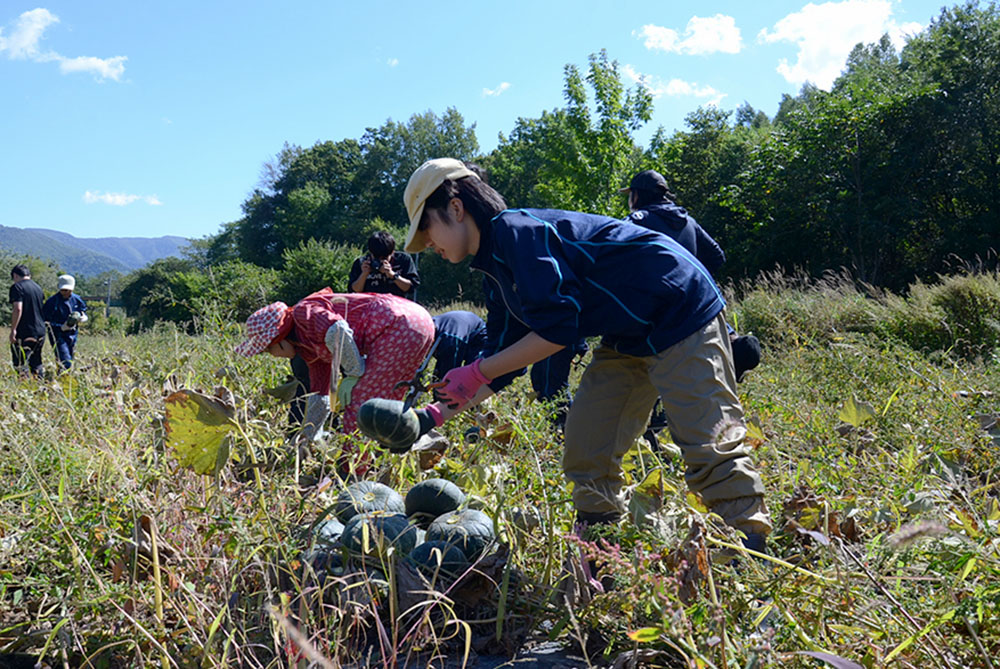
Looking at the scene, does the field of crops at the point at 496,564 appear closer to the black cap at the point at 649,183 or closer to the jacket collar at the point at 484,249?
the jacket collar at the point at 484,249

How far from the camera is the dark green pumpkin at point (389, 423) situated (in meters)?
2.08

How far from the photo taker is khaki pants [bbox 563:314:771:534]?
6.88ft

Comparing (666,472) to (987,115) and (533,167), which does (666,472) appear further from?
(533,167)

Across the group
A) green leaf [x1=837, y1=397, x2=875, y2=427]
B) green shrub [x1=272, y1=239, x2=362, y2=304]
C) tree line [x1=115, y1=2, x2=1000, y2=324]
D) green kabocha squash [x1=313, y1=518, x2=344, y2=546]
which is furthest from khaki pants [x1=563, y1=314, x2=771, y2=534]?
green shrub [x1=272, y1=239, x2=362, y2=304]

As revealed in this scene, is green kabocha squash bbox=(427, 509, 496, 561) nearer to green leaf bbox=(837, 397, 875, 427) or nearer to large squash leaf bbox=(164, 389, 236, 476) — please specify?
large squash leaf bbox=(164, 389, 236, 476)

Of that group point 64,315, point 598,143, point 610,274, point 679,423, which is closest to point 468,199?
point 610,274

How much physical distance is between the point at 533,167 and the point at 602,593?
3989cm

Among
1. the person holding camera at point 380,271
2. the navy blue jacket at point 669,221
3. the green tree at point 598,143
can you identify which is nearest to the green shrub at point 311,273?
the green tree at point 598,143

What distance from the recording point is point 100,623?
1.82 m

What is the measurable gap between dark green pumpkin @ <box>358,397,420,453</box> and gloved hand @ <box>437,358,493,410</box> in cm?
14

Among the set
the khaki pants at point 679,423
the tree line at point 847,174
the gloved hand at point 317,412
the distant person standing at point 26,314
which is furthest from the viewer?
the tree line at point 847,174

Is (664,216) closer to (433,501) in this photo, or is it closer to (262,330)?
(262,330)

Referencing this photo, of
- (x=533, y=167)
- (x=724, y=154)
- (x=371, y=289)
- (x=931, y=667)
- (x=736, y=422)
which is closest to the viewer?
(x=931, y=667)

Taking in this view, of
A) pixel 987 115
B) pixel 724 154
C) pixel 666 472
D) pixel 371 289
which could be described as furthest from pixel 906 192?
pixel 666 472
